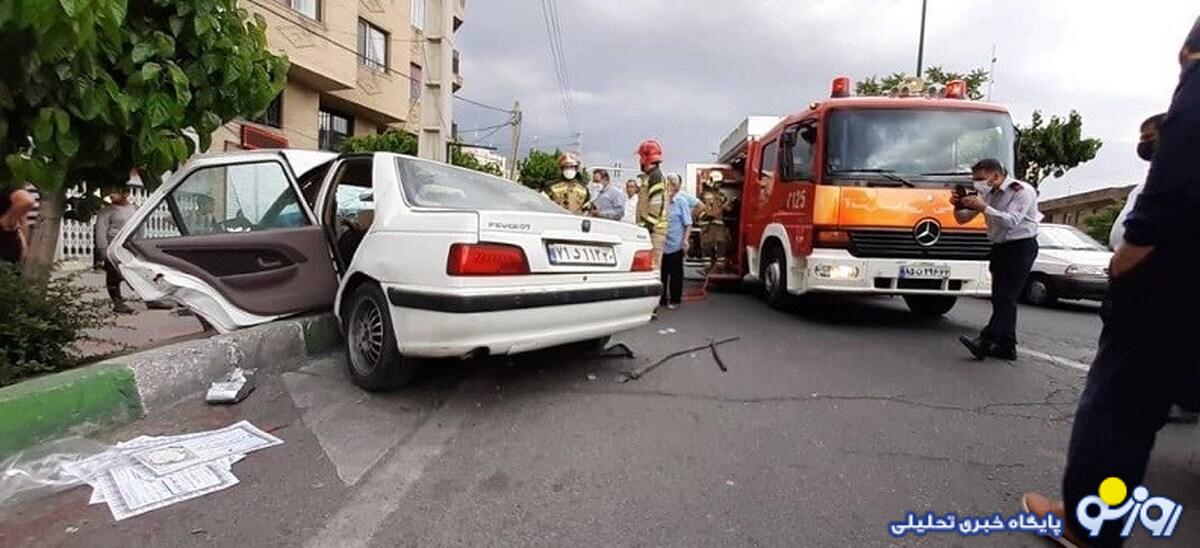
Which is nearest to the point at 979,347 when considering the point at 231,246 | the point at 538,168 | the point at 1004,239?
the point at 1004,239

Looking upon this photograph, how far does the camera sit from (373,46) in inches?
924

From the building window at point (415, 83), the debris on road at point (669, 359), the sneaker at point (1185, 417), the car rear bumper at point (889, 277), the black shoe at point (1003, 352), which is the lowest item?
the debris on road at point (669, 359)

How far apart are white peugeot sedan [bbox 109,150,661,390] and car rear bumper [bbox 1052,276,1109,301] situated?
310 inches

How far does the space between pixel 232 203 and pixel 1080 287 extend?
34.4 feet

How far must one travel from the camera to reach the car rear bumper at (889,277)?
19.1 ft

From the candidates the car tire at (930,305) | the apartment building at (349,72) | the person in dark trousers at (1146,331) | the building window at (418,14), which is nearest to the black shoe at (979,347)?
the car tire at (930,305)

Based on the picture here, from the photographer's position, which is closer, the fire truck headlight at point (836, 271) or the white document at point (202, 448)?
the white document at point (202, 448)

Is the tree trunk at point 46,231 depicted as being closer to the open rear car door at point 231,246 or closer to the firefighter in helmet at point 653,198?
the open rear car door at point 231,246

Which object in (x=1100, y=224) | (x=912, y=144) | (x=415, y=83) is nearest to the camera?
(x=912, y=144)

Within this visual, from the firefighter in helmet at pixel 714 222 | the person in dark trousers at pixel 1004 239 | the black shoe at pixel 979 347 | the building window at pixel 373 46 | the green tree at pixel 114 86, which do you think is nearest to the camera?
the green tree at pixel 114 86

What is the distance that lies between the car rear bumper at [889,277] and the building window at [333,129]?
66.7 ft

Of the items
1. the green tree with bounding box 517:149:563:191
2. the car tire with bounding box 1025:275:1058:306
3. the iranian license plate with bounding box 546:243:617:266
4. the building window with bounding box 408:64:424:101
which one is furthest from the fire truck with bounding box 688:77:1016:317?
the green tree with bounding box 517:149:563:191

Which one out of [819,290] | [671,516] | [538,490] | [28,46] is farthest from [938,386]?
[28,46]

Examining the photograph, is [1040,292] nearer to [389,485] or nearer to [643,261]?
[643,261]
